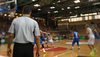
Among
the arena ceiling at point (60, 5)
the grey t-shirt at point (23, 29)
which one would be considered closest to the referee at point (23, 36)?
the grey t-shirt at point (23, 29)

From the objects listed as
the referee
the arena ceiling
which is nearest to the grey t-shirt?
the referee

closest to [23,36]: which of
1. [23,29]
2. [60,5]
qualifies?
[23,29]

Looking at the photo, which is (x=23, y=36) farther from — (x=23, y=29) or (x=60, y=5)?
(x=60, y=5)

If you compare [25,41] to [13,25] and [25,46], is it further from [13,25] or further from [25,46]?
[13,25]

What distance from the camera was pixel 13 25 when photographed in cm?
Result: 177

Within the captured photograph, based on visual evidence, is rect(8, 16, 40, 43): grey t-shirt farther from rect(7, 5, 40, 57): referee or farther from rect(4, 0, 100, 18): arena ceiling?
rect(4, 0, 100, 18): arena ceiling

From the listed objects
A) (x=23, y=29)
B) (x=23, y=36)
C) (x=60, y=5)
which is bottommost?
(x=23, y=36)

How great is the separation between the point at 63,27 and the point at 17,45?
34588 millimetres

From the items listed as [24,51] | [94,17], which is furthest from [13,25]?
[94,17]

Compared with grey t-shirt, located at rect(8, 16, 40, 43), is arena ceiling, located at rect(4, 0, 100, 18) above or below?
above

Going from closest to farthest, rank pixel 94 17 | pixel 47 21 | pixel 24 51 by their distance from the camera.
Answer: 1. pixel 24 51
2. pixel 94 17
3. pixel 47 21

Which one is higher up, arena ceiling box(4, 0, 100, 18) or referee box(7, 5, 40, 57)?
arena ceiling box(4, 0, 100, 18)

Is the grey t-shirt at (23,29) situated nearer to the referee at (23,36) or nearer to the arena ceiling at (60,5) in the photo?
the referee at (23,36)

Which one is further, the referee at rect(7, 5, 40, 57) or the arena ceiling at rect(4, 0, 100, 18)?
the arena ceiling at rect(4, 0, 100, 18)
